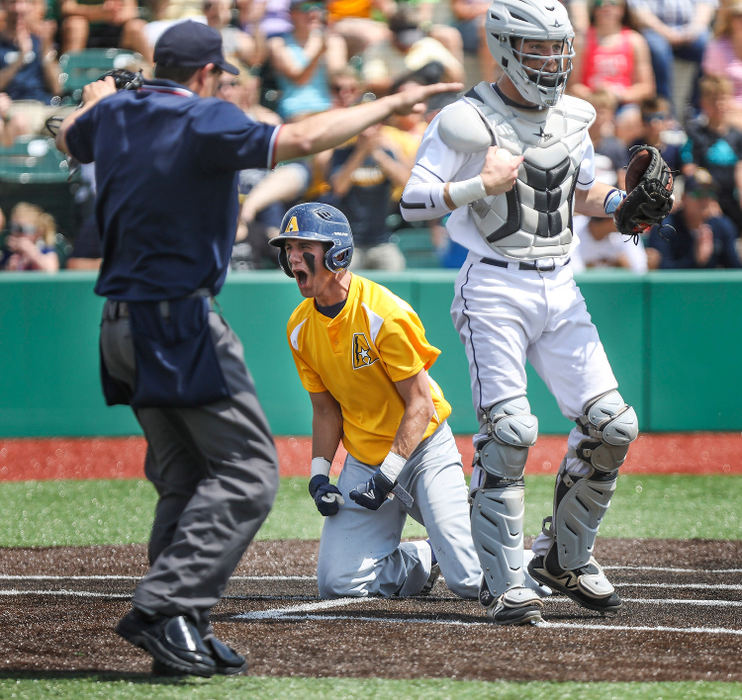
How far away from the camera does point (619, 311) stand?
11117mm

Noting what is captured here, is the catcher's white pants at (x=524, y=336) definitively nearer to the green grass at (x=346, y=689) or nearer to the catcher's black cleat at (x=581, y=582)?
the catcher's black cleat at (x=581, y=582)

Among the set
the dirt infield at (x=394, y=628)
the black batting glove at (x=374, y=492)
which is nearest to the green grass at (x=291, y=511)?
the dirt infield at (x=394, y=628)

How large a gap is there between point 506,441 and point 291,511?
355 cm

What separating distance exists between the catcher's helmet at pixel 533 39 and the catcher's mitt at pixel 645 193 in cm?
53

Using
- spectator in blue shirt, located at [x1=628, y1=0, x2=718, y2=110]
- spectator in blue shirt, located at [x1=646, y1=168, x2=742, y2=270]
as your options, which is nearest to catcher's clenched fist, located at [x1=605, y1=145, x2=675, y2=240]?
spectator in blue shirt, located at [x1=646, y1=168, x2=742, y2=270]

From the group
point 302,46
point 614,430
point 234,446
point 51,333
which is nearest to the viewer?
point 234,446

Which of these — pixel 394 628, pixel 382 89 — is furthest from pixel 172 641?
pixel 382 89

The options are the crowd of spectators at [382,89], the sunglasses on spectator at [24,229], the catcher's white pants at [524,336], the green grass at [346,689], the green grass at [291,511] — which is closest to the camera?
the green grass at [346,689]

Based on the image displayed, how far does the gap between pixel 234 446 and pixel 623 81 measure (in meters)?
9.89

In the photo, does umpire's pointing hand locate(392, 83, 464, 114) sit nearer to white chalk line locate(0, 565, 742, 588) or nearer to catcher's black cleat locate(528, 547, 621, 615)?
catcher's black cleat locate(528, 547, 621, 615)

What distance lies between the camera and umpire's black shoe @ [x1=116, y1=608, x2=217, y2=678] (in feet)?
13.1

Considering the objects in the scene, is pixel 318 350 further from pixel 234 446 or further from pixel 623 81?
pixel 623 81

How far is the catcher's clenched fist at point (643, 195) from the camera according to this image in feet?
17.5

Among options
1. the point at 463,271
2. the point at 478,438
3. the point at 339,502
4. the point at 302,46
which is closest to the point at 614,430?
the point at 478,438
